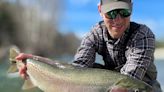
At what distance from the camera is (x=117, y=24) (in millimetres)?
5195

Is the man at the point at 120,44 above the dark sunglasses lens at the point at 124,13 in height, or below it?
below

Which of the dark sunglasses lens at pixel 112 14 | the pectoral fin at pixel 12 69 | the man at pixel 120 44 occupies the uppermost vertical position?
the dark sunglasses lens at pixel 112 14

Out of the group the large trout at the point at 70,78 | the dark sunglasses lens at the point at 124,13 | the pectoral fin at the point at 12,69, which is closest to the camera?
the large trout at the point at 70,78

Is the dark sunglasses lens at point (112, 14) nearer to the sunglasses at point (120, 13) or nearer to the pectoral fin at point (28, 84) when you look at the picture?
the sunglasses at point (120, 13)

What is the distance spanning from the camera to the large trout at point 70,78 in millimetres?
4484

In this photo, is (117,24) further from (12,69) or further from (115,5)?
(12,69)

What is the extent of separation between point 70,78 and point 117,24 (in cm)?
80

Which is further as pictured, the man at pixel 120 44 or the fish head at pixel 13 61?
the fish head at pixel 13 61

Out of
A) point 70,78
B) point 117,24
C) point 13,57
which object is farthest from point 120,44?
point 13,57

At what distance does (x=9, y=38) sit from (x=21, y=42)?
8.83 ft

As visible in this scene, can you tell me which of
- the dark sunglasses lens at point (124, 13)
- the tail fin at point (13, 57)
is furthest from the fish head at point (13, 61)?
the dark sunglasses lens at point (124, 13)

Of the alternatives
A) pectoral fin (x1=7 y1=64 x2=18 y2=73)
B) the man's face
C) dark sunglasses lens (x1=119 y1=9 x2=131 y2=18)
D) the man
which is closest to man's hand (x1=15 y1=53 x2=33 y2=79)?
the man

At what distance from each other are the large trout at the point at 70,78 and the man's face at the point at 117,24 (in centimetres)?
66

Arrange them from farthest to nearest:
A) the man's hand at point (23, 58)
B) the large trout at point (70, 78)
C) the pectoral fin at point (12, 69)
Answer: the pectoral fin at point (12, 69)
the man's hand at point (23, 58)
the large trout at point (70, 78)
